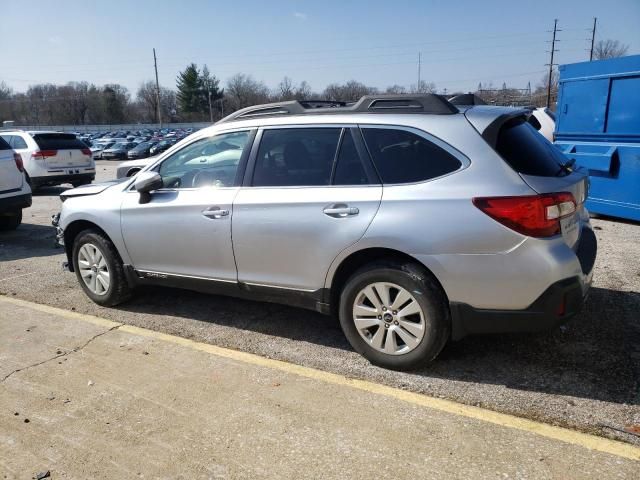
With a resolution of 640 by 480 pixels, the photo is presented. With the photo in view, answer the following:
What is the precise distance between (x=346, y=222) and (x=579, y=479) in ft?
6.27

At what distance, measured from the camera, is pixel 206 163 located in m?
4.29

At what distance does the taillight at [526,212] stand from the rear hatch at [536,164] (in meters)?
0.08

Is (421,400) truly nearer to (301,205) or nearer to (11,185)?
(301,205)

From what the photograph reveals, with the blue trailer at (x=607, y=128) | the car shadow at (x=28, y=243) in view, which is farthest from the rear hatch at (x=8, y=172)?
the blue trailer at (x=607, y=128)

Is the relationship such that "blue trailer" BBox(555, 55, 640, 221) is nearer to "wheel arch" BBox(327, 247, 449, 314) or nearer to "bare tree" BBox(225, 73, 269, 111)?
"wheel arch" BBox(327, 247, 449, 314)

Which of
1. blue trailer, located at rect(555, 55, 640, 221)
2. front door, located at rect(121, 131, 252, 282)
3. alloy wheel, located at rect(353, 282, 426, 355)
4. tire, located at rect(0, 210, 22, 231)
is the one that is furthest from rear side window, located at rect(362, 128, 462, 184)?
tire, located at rect(0, 210, 22, 231)

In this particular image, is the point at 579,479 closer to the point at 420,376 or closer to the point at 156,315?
the point at 420,376

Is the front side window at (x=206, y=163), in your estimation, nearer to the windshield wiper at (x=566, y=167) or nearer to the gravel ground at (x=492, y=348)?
the gravel ground at (x=492, y=348)

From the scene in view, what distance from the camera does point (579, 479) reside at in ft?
7.82

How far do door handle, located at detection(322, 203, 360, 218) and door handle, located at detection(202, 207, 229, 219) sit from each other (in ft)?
2.93

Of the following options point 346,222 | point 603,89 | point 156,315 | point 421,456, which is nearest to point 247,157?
point 346,222

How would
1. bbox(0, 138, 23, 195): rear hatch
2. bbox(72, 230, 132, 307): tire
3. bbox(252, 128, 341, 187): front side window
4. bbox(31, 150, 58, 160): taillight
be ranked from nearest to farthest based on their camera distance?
1. bbox(252, 128, 341, 187): front side window
2. bbox(72, 230, 132, 307): tire
3. bbox(0, 138, 23, 195): rear hatch
4. bbox(31, 150, 58, 160): taillight

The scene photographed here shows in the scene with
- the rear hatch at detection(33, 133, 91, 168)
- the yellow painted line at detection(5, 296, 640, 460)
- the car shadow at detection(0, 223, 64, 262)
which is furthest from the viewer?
the rear hatch at detection(33, 133, 91, 168)

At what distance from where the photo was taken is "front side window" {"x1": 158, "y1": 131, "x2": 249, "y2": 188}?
4078 mm
